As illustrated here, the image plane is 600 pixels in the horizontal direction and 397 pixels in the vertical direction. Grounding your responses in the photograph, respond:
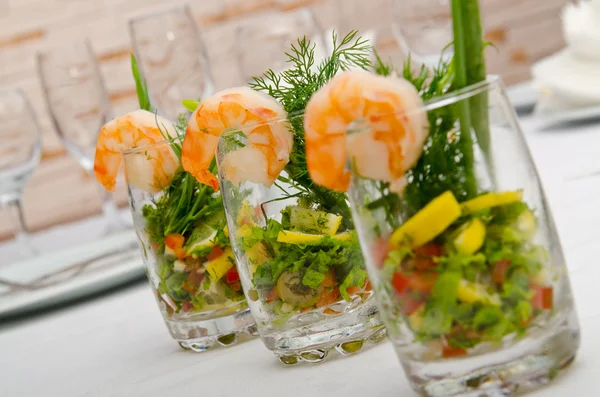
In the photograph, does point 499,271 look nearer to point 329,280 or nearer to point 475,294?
point 475,294

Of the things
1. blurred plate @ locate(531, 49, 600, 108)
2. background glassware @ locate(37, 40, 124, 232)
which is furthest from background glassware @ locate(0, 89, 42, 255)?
blurred plate @ locate(531, 49, 600, 108)

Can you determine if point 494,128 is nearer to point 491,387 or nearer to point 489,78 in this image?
point 489,78

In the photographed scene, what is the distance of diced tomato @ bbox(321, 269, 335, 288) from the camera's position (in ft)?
1.97

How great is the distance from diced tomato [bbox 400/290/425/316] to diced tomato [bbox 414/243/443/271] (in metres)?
0.02

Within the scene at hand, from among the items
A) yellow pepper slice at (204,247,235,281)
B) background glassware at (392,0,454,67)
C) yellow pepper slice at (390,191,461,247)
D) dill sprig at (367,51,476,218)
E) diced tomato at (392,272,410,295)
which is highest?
background glassware at (392,0,454,67)

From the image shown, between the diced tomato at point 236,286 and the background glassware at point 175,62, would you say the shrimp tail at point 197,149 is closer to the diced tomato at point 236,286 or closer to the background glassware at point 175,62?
the diced tomato at point 236,286

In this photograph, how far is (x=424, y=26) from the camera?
4.83 ft

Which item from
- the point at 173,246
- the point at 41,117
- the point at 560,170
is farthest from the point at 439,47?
the point at 41,117

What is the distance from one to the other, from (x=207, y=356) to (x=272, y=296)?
6.2 inches

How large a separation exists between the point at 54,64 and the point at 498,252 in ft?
3.51

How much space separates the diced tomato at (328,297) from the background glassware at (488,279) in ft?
0.43

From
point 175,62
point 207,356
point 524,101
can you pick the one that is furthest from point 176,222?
point 524,101

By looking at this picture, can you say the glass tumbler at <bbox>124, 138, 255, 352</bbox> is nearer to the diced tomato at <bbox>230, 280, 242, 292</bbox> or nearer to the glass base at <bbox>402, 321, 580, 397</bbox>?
the diced tomato at <bbox>230, 280, 242, 292</bbox>

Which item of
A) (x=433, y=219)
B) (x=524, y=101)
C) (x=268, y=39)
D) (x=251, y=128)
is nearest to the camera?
(x=433, y=219)
